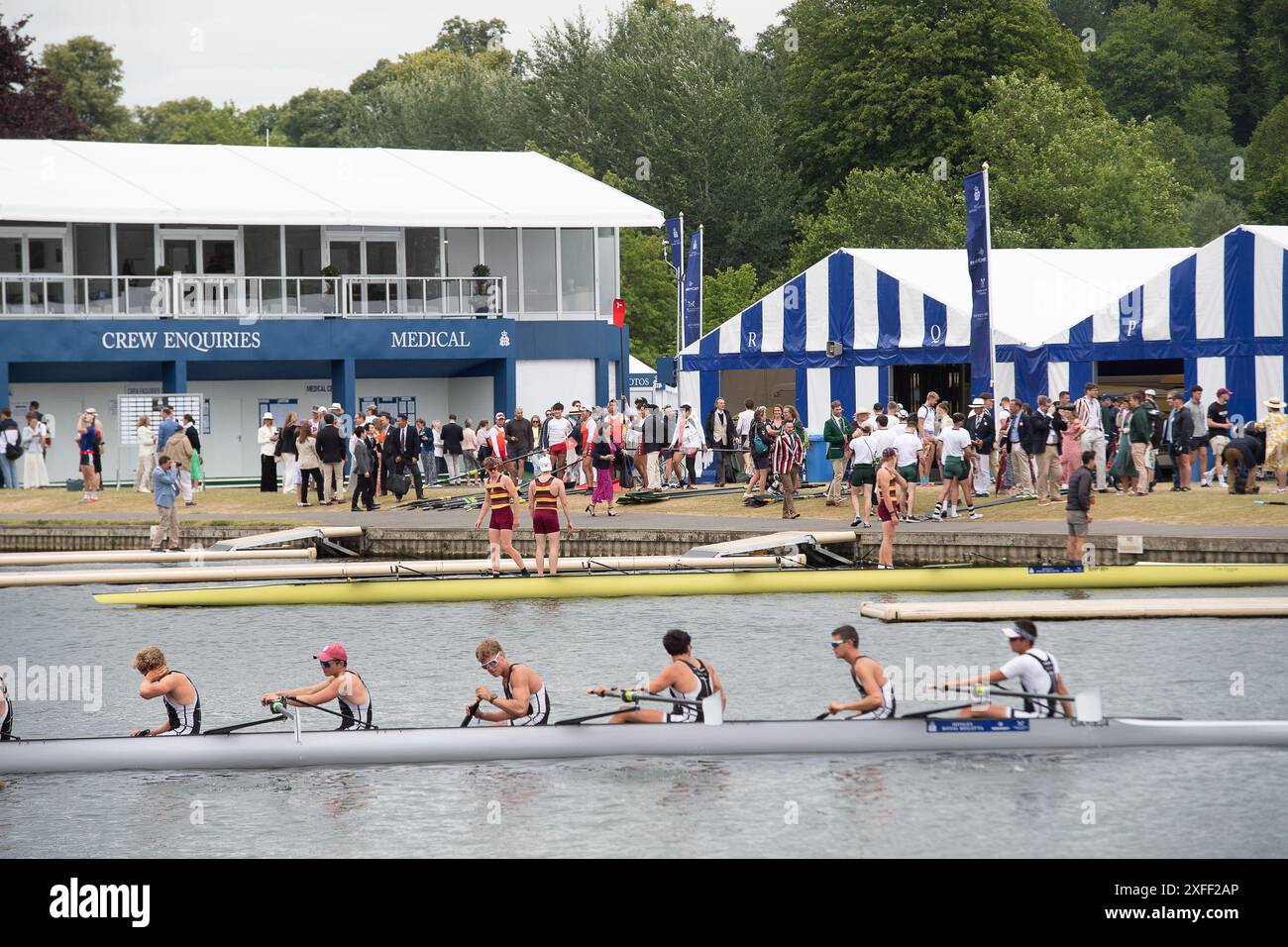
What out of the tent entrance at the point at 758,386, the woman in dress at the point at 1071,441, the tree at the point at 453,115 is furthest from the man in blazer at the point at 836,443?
the tree at the point at 453,115

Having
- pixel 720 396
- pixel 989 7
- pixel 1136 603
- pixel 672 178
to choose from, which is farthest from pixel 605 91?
pixel 1136 603

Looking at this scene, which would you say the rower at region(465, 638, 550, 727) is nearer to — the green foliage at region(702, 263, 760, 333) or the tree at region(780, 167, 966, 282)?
the tree at region(780, 167, 966, 282)

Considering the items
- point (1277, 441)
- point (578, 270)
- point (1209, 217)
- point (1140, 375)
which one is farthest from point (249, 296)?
point (1209, 217)

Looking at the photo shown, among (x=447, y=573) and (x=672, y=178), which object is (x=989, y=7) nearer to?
(x=672, y=178)

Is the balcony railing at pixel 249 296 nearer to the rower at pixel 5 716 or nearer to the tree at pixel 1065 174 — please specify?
the tree at pixel 1065 174

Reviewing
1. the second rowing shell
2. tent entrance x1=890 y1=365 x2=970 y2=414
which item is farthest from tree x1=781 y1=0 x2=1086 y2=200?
the second rowing shell

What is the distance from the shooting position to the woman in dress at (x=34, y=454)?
137 feet

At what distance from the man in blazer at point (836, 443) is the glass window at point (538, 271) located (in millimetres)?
20314

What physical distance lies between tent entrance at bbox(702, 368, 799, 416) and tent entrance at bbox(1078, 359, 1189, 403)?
868 cm

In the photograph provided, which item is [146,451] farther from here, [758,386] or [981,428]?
[981,428]

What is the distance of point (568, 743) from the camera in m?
18.4

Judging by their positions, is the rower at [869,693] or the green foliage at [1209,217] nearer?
the rower at [869,693]

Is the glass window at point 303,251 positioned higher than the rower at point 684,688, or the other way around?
the glass window at point 303,251

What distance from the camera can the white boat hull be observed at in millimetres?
18188
